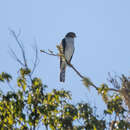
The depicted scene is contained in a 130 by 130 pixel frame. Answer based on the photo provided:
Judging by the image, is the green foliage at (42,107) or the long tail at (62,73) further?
the long tail at (62,73)

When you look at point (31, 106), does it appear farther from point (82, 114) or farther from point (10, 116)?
point (82, 114)

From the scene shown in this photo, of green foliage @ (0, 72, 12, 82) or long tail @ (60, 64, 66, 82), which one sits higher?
long tail @ (60, 64, 66, 82)

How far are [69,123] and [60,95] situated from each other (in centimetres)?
88

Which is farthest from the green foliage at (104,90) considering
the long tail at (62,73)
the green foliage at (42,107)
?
the long tail at (62,73)

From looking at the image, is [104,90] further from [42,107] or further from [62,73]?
[62,73]

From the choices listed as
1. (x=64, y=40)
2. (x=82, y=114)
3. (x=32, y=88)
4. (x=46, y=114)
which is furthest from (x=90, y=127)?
(x=64, y=40)

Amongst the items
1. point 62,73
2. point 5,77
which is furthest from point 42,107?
point 62,73

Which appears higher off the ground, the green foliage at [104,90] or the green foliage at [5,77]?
the green foliage at [5,77]

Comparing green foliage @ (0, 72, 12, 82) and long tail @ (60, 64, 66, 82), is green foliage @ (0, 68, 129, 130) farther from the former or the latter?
long tail @ (60, 64, 66, 82)

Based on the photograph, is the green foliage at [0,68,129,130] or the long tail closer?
the green foliage at [0,68,129,130]

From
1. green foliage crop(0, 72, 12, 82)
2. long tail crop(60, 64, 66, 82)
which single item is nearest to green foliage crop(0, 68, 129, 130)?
green foliage crop(0, 72, 12, 82)

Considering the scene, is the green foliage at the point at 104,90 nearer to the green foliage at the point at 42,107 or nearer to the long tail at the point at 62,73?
the green foliage at the point at 42,107

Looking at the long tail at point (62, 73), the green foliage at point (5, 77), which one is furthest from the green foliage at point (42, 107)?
the long tail at point (62, 73)

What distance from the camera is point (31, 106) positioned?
18.6 feet
